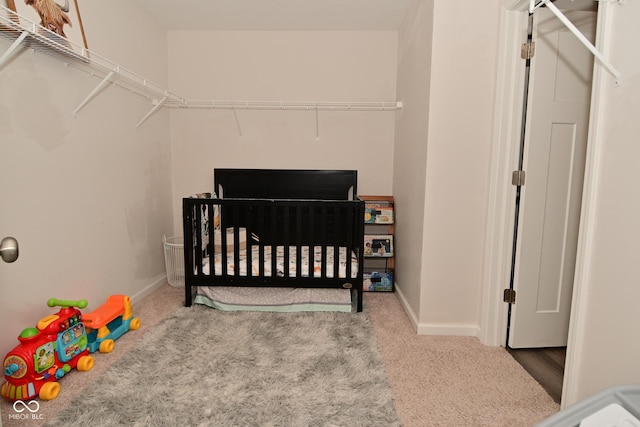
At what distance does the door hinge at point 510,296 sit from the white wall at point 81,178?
7.87 ft

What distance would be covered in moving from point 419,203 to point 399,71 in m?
1.33

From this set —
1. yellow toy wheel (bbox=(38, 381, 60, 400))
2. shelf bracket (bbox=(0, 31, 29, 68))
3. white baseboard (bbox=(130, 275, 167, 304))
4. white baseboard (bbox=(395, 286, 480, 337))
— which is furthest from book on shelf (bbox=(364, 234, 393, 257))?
shelf bracket (bbox=(0, 31, 29, 68))

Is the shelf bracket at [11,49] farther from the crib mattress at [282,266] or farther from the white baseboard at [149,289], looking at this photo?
the white baseboard at [149,289]

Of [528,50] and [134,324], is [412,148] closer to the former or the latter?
[528,50]

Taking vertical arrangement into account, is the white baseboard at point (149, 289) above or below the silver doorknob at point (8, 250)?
below

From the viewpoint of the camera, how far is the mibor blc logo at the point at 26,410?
1422 millimetres

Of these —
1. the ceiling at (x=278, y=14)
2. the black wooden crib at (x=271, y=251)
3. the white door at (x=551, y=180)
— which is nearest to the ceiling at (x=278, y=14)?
the ceiling at (x=278, y=14)

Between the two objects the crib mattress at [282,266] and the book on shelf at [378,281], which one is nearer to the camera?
the crib mattress at [282,266]

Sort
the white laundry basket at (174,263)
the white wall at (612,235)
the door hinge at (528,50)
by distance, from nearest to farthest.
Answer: the white wall at (612,235)
the door hinge at (528,50)
the white laundry basket at (174,263)

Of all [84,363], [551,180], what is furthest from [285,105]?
[84,363]

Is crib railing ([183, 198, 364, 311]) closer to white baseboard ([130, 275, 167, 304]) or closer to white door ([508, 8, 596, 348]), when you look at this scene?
white baseboard ([130, 275, 167, 304])

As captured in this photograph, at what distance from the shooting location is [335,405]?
4.97 feet

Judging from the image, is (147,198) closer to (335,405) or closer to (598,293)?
(335,405)

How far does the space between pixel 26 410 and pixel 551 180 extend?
8.62ft
